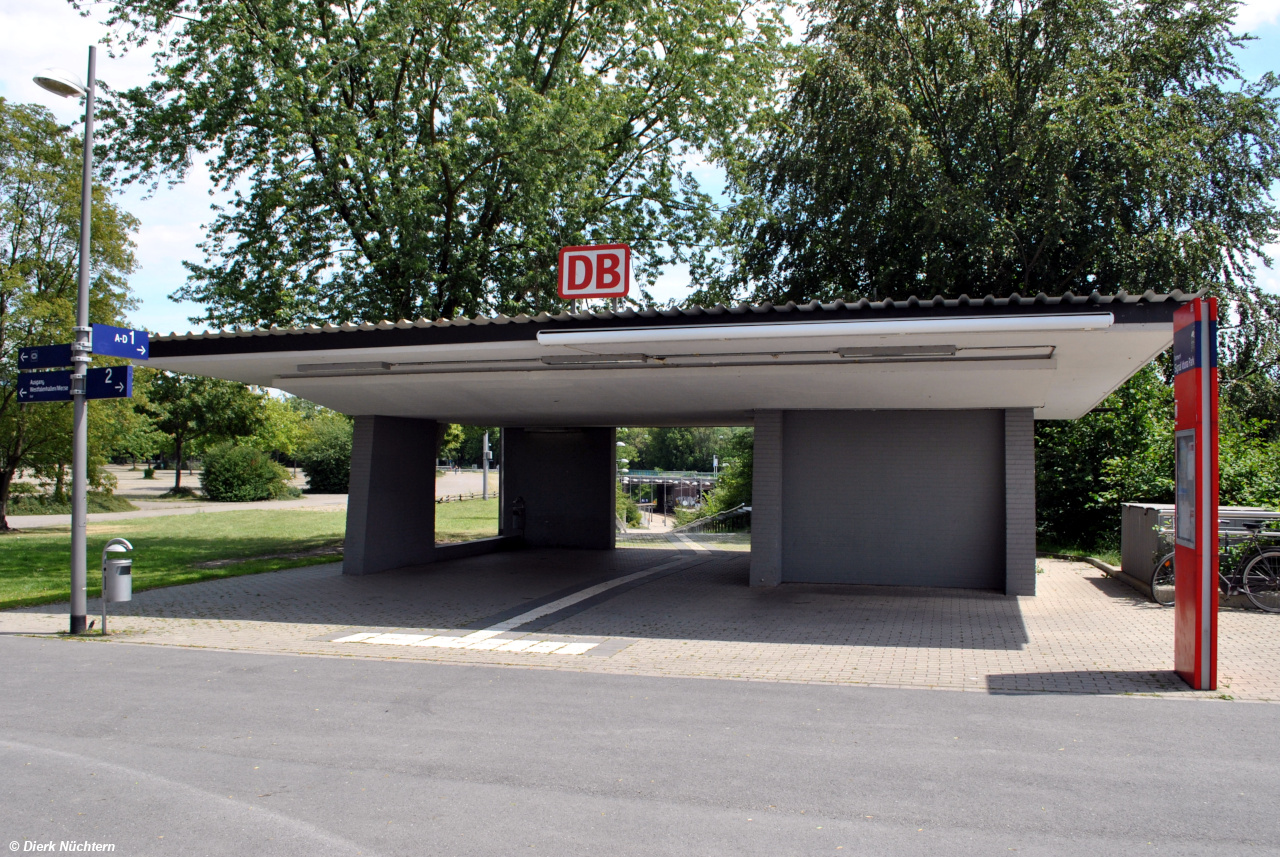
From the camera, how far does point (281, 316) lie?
16.5 m

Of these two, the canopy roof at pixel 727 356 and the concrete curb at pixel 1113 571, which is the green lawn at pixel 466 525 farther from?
the concrete curb at pixel 1113 571

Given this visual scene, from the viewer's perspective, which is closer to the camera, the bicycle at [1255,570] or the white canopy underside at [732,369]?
the white canopy underside at [732,369]

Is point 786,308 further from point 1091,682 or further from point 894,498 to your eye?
point 894,498

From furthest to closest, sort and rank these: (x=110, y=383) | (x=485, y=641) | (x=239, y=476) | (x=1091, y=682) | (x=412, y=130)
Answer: (x=239, y=476)
(x=412, y=130)
(x=110, y=383)
(x=485, y=641)
(x=1091, y=682)

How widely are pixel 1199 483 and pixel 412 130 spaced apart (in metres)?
16.1

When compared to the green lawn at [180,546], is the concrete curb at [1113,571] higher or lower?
higher

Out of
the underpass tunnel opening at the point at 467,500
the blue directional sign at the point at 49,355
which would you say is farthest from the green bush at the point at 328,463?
the blue directional sign at the point at 49,355

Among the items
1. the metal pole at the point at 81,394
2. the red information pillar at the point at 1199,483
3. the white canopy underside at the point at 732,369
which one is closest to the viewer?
the red information pillar at the point at 1199,483

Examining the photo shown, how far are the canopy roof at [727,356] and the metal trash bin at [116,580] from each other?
8.14 ft

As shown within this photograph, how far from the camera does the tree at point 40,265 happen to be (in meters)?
22.4

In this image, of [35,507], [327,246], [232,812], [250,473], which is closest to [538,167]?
[327,246]

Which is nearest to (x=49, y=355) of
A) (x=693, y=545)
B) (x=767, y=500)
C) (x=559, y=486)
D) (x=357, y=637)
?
(x=357, y=637)

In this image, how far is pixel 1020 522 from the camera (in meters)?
11.7

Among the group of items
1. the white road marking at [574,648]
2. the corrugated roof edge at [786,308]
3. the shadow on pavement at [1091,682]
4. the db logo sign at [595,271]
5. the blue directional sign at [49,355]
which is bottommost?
the white road marking at [574,648]
